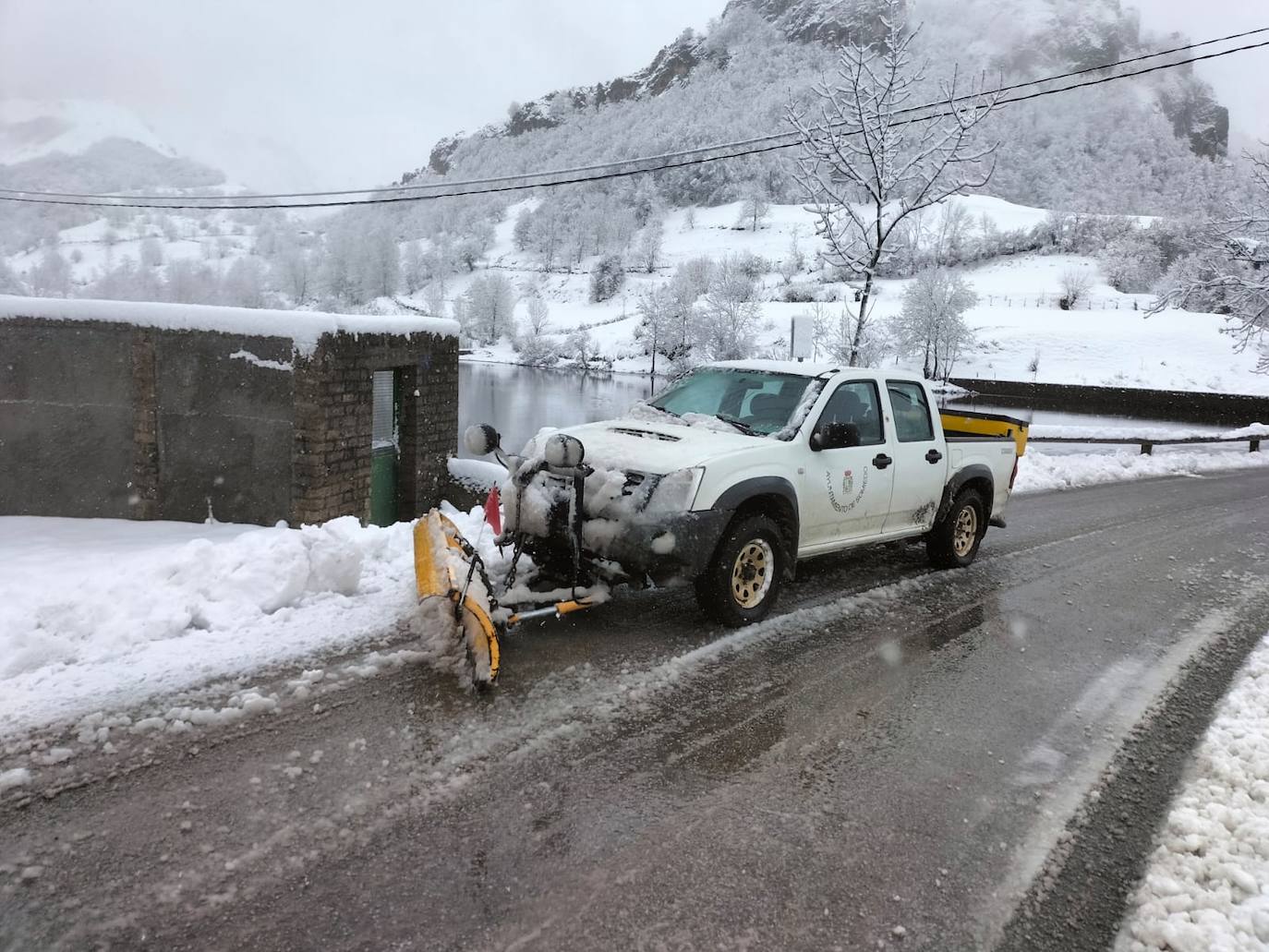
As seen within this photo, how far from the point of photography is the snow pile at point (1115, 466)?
1507cm

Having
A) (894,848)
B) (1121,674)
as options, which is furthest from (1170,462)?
(894,848)

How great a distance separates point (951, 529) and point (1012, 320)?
80046 millimetres

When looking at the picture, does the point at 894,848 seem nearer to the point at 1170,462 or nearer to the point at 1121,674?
the point at 1121,674

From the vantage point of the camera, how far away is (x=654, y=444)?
6.00m

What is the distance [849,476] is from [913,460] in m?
0.99

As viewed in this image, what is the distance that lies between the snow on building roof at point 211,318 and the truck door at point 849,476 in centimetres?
499

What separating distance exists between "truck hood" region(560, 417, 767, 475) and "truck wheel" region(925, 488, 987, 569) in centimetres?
273

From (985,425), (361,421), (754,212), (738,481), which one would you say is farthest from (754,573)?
(754,212)

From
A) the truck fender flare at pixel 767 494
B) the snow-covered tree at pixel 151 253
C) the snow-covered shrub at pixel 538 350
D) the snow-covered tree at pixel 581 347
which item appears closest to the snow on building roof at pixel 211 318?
the truck fender flare at pixel 767 494

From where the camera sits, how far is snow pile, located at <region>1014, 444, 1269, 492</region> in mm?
15070

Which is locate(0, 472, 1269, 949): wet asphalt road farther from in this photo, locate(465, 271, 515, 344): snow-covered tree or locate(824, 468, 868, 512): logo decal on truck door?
locate(465, 271, 515, 344): snow-covered tree

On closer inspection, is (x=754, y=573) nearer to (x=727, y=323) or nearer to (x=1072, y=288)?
(x=727, y=323)

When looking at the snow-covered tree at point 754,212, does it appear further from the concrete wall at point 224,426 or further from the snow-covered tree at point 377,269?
the concrete wall at point 224,426

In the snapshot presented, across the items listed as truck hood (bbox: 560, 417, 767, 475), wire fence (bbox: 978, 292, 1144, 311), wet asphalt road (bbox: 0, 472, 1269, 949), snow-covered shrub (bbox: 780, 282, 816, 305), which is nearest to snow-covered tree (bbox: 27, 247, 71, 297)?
snow-covered shrub (bbox: 780, 282, 816, 305)
